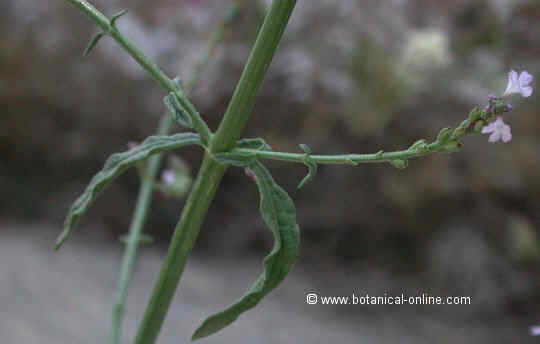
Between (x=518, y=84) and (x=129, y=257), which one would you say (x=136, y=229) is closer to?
(x=129, y=257)

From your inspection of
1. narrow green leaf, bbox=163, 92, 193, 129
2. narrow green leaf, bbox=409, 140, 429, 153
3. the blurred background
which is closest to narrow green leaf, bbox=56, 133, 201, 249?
narrow green leaf, bbox=163, 92, 193, 129

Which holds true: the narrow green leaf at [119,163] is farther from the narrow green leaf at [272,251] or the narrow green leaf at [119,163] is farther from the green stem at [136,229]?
the green stem at [136,229]

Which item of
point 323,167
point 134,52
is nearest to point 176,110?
point 134,52

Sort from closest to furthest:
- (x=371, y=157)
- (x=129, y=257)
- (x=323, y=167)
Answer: (x=371, y=157), (x=129, y=257), (x=323, y=167)

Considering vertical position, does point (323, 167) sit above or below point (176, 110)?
above

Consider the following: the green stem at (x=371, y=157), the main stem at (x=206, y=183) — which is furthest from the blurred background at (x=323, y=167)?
the green stem at (x=371, y=157)

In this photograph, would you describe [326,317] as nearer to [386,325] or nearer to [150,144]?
[386,325]

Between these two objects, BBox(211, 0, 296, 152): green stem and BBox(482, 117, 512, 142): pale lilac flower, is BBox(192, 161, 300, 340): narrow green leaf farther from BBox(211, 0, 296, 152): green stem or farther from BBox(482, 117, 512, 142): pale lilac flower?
BBox(482, 117, 512, 142): pale lilac flower
